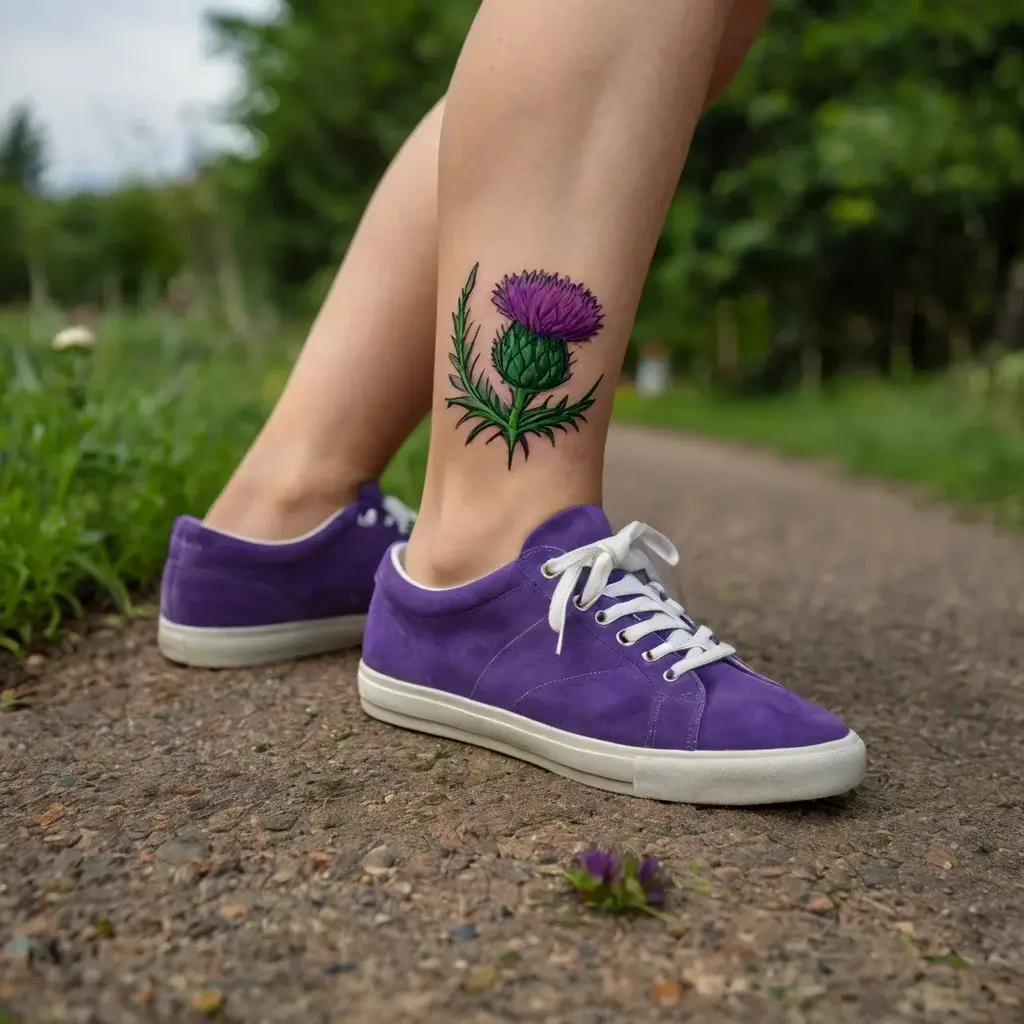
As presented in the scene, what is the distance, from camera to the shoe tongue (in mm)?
1172

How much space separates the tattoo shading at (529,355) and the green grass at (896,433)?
275 centimetres

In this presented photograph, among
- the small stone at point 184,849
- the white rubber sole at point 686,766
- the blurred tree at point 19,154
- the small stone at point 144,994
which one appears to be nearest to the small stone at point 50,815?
the small stone at point 184,849

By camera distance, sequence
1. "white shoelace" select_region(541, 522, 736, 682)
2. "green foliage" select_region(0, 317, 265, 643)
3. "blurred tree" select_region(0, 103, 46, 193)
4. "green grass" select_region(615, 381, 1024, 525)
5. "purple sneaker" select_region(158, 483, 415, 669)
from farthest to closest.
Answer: "blurred tree" select_region(0, 103, 46, 193), "green grass" select_region(615, 381, 1024, 525), "green foliage" select_region(0, 317, 265, 643), "purple sneaker" select_region(158, 483, 415, 669), "white shoelace" select_region(541, 522, 736, 682)

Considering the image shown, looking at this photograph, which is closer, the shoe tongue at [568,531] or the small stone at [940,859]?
the small stone at [940,859]

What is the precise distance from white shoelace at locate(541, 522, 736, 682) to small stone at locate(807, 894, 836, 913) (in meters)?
0.27

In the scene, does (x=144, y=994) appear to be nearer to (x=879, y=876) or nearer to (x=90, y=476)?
(x=879, y=876)

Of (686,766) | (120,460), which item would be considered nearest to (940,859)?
(686,766)

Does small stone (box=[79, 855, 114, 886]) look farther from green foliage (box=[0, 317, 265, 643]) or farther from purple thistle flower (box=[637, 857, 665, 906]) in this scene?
green foliage (box=[0, 317, 265, 643])

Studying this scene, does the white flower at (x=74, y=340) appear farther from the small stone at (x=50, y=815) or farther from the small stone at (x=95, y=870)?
the small stone at (x=95, y=870)

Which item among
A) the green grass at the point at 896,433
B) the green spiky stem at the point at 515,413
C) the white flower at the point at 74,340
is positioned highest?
the green spiky stem at the point at 515,413

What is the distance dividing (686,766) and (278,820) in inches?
15.6

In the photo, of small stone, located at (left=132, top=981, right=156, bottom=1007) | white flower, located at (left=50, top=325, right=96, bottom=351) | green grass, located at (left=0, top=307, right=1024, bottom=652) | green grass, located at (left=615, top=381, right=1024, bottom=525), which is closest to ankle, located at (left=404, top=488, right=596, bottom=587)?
small stone, located at (left=132, top=981, right=156, bottom=1007)

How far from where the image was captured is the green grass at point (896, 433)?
4121 millimetres

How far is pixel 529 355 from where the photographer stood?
47.1 inches
